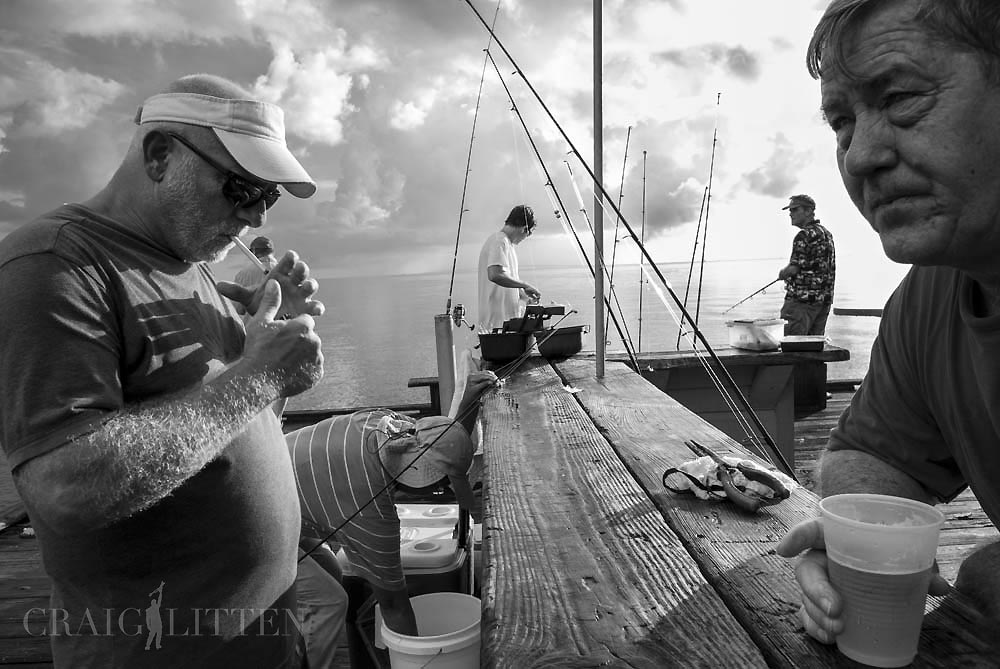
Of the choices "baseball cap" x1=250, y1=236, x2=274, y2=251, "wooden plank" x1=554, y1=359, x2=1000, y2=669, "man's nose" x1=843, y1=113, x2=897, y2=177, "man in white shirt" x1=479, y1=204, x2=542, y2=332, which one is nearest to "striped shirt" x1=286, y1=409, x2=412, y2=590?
"wooden plank" x1=554, y1=359, x2=1000, y2=669

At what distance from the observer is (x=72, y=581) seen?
4.05 feet

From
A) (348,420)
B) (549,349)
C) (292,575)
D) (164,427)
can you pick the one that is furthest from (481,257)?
(164,427)

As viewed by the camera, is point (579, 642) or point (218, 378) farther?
point (218, 378)

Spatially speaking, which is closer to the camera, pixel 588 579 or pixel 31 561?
pixel 588 579

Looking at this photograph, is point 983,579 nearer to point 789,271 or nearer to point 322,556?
point 322,556

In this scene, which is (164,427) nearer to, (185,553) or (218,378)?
(218,378)

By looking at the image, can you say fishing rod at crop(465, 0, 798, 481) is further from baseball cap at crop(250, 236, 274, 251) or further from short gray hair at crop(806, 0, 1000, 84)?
baseball cap at crop(250, 236, 274, 251)

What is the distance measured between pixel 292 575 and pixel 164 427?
67cm

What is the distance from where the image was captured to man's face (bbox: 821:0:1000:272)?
816mm

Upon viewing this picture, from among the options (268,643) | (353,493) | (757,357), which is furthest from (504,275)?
(268,643)

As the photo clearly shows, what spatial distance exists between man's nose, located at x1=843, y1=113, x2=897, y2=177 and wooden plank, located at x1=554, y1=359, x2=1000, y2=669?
64cm

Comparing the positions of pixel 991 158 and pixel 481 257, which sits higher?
pixel 991 158

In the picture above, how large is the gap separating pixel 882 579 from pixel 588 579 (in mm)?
442

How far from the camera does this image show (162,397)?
1.27 meters
